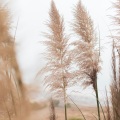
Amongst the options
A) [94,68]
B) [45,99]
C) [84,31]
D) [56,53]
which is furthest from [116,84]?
[56,53]

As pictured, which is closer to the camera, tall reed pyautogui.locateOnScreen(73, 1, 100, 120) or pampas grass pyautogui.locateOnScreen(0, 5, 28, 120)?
pampas grass pyautogui.locateOnScreen(0, 5, 28, 120)

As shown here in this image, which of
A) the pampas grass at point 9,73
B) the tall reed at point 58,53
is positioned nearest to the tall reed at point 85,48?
the tall reed at point 58,53

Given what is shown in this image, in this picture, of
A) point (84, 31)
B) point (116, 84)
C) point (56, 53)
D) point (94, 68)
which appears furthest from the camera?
point (56, 53)

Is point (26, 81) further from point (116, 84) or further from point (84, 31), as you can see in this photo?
point (84, 31)

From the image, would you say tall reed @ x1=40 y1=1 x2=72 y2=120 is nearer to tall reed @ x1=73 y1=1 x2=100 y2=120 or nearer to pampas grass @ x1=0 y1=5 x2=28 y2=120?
tall reed @ x1=73 y1=1 x2=100 y2=120

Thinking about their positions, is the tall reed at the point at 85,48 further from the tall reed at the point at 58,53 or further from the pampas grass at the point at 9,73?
the pampas grass at the point at 9,73

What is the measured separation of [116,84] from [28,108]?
226 centimetres

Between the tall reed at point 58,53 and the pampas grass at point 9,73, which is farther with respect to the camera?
the tall reed at point 58,53

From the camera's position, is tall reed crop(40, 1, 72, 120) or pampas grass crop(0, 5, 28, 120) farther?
tall reed crop(40, 1, 72, 120)

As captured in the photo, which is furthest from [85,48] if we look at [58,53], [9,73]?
[9,73]

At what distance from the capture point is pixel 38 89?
1.98ft

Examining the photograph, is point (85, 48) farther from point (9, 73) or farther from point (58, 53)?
point (9, 73)

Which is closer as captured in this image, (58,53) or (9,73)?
(9,73)

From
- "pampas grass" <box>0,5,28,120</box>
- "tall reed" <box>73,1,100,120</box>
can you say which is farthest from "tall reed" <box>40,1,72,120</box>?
"pampas grass" <box>0,5,28,120</box>
